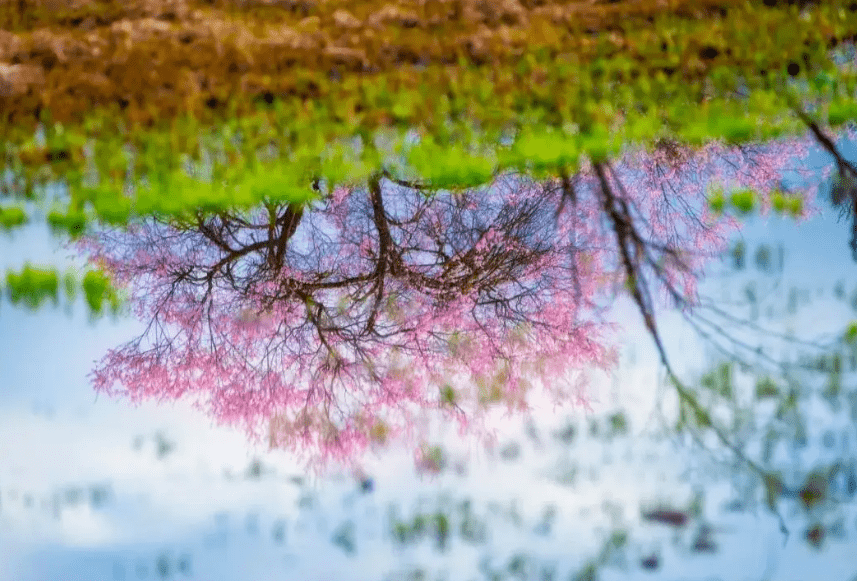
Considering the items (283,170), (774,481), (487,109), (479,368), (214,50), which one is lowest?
(774,481)

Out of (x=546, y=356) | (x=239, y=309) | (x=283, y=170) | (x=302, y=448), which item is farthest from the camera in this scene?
(x=283, y=170)

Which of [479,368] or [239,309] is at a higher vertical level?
[239,309]

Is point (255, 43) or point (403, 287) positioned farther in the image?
point (255, 43)

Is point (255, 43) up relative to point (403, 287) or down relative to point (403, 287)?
up

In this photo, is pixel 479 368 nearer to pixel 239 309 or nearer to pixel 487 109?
pixel 239 309

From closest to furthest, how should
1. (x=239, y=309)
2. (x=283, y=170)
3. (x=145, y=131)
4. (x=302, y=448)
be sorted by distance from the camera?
(x=302, y=448) → (x=239, y=309) → (x=283, y=170) → (x=145, y=131)

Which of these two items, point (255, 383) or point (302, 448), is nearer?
point (302, 448)

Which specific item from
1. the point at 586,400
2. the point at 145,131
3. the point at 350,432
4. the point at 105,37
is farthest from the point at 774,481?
the point at 105,37

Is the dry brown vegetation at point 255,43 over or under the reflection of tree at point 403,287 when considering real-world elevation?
over
